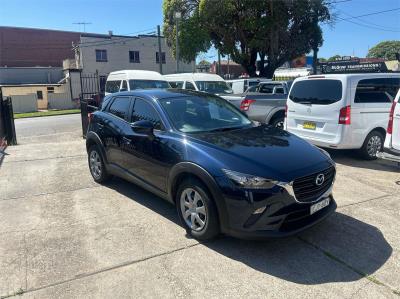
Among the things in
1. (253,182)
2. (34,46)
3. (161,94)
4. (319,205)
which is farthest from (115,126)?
(34,46)

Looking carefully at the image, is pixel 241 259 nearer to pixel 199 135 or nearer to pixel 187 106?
pixel 199 135

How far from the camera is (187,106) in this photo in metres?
4.96

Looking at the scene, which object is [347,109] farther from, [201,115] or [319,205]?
[319,205]

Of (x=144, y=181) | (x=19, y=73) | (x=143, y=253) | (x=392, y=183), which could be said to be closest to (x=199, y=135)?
(x=144, y=181)

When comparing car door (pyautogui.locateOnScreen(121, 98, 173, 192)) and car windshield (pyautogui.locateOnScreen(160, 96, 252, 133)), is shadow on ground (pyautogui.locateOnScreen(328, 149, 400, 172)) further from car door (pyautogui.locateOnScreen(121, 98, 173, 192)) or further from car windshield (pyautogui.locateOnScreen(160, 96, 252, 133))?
car door (pyautogui.locateOnScreen(121, 98, 173, 192))

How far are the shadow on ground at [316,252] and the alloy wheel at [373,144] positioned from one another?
3532 millimetres

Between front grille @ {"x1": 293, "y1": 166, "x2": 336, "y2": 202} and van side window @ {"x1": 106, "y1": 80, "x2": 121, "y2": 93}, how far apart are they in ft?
41.3

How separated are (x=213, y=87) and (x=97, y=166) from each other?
30.3 feet

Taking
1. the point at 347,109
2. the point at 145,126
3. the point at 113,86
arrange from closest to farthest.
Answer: the point at 145,126 < the point at 347,109 < the point at 113,86

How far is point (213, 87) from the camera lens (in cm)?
1479

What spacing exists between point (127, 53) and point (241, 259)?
40.3 meters

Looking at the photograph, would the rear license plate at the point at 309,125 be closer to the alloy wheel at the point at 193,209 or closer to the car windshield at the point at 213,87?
the alloy wheel at the point at 193,209

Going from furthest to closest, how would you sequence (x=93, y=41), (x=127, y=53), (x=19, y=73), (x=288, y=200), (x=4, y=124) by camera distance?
(x=19, y=73) → (x=127, y=53) → (x=93, y=41) → (x=4, y=124) → (x=288, y=200)

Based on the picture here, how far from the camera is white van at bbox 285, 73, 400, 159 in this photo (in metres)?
7.10
